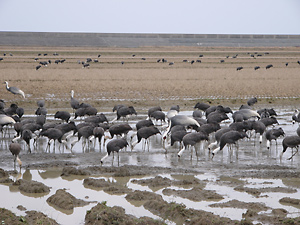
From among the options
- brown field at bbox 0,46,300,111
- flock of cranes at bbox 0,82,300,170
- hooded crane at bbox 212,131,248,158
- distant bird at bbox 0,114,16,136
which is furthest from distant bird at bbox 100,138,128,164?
brown field at bbox 0,46,300,111

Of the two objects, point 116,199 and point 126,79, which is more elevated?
point 126,79

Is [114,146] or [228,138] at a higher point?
[228,138]

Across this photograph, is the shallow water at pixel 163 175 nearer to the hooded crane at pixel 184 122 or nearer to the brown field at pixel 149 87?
the hooded crane at pixel 184 122

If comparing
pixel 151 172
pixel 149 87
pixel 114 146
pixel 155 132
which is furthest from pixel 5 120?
pixel 149 87

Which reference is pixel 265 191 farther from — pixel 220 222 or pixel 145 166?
pixel 145 166

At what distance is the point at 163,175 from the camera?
10602 millimetres

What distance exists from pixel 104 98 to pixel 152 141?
8819 millimetres

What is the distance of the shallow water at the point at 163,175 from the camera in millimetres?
8180

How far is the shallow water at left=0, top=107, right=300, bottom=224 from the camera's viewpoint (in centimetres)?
818

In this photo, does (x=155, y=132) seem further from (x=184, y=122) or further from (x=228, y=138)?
(x=228, y=138)

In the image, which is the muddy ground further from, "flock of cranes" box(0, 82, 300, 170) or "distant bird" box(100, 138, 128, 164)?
"flock of cranes" box(0, 82, 300, 170)

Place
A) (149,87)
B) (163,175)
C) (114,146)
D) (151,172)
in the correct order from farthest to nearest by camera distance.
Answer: (149,87), (114,146), (151,172), (163,175)

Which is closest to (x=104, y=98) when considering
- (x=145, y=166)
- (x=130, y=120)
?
(x=130, y=120)

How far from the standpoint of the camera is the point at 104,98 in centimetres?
2317
